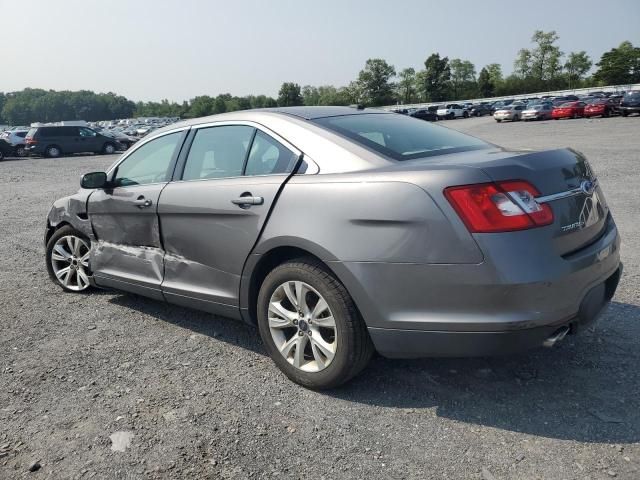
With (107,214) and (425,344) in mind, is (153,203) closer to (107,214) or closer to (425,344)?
(107,214)

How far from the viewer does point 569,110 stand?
43.6 metres

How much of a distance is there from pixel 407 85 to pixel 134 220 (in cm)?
12706

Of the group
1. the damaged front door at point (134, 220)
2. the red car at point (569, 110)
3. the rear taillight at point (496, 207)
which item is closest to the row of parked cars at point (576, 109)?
the red car at point (569, 110)

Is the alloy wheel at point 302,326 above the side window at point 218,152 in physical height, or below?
below

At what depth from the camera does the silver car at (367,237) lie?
2.65 meters

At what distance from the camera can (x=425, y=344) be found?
2832mm

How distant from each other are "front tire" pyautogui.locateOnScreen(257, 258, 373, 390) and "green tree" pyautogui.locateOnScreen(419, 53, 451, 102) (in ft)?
377

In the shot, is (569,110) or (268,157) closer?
(268,157)

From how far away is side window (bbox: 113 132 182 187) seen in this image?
4254mm

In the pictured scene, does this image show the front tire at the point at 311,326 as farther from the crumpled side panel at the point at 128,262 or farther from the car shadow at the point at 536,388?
the crumpled side panel at the point at 128,262

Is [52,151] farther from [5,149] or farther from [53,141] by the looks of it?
[5,149]

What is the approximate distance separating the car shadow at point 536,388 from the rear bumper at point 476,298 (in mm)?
423

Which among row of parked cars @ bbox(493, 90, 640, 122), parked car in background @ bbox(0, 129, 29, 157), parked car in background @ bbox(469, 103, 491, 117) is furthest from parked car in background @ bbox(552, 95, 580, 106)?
parked car in background @ bbox(0, 129, 29, 157)

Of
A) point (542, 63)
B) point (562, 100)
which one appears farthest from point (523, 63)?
point (562, 100)
